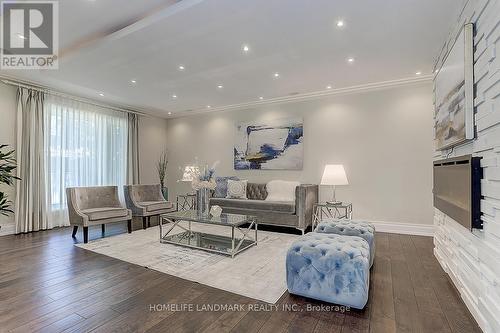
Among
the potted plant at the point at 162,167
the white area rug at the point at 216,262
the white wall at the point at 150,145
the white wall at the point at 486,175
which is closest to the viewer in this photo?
the white wall at the point at 486,175

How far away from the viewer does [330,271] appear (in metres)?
2.18

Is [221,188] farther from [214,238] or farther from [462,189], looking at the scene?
[462,189]

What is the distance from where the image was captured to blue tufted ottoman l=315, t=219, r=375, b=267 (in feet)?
9.85

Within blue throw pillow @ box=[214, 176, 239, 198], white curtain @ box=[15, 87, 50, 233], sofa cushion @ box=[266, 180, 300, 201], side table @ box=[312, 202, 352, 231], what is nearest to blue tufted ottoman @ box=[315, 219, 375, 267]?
side table @ box=[312, 202, 352, 231]

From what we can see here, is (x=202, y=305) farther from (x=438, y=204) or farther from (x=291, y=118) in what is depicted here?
(x=291, y=118)

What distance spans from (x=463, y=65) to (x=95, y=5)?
3.47 metres

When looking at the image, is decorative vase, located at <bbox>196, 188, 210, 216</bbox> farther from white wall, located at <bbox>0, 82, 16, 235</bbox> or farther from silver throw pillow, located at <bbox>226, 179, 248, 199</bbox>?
white wall, located at <bbox>0, 82, 16, 235</bbox>

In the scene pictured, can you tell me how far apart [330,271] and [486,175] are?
135 cm

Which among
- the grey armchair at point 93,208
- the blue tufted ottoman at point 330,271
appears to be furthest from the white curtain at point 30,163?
the blue tufted ottoman at point 330,271

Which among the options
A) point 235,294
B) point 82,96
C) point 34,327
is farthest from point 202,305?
point 82,96

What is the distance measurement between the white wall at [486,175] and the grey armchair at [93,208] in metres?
4.66

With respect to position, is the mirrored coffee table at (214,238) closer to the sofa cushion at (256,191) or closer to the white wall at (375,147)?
the sofa cushion at (256,191)

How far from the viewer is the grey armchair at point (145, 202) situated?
499cm

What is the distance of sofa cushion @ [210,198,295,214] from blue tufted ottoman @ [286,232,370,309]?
7.53 ft
